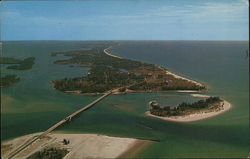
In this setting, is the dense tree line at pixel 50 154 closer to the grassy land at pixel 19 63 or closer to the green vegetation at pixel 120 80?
the green vegetation at pixel 120 80

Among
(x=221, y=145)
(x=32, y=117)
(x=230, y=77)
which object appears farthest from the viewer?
(x=230, y=77)

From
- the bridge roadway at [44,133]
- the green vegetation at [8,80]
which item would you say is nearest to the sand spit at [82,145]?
the bridge roadway at [44,133]

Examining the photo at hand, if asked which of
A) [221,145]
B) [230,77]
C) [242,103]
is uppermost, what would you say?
[230,77]

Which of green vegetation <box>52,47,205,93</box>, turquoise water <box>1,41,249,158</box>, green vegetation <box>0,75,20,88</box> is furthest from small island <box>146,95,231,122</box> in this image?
green vegetation <box>0,75,20,88</box>

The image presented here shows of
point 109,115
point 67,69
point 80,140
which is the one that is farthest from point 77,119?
point 67,69

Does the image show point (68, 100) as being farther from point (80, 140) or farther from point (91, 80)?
point (80, 140)

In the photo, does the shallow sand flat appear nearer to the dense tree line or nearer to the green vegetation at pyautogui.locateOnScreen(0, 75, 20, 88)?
the dense tree line

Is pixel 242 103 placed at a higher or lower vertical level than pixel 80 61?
lower

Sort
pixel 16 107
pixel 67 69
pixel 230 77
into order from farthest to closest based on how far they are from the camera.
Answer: pixel 67 69, pixel 230 77, pixel 16 107
